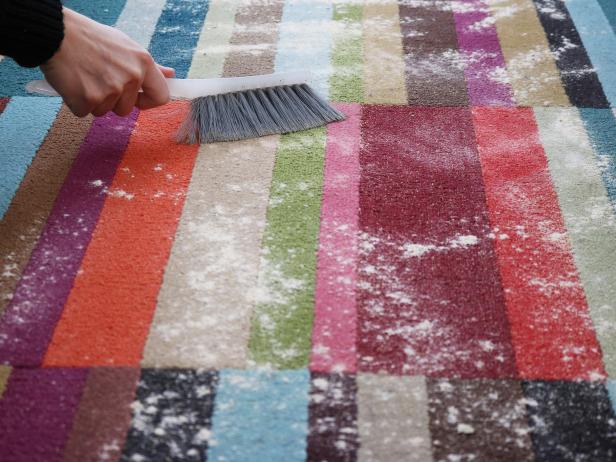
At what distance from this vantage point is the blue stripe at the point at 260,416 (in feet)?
2.48

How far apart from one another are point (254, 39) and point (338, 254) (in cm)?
75

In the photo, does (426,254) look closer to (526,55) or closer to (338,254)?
(338,254)

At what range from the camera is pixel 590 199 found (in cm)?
112

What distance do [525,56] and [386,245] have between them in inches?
28.7

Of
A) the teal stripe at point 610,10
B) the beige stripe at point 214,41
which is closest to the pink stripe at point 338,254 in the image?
the beige stripe at point 214,41

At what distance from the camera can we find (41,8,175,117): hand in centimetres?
103

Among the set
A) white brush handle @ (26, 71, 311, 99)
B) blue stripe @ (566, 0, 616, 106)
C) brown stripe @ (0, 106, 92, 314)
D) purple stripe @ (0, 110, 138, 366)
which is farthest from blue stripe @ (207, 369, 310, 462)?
blue stripe @ (566, 0, 616, 106)

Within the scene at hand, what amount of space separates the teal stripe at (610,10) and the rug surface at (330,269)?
19 centimetres

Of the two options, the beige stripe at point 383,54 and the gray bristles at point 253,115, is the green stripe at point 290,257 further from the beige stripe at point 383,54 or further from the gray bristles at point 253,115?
the beige stripe at point 383,54

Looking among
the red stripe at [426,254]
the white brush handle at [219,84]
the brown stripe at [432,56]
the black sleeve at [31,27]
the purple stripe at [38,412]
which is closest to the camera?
the purple stripe at [38,412]

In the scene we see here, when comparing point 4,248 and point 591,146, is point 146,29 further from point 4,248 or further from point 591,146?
point 591,146

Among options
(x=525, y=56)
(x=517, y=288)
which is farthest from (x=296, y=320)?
(x=525, y=56)

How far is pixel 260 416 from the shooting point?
31.1 inches

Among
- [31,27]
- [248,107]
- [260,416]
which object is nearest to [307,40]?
[248,107]
